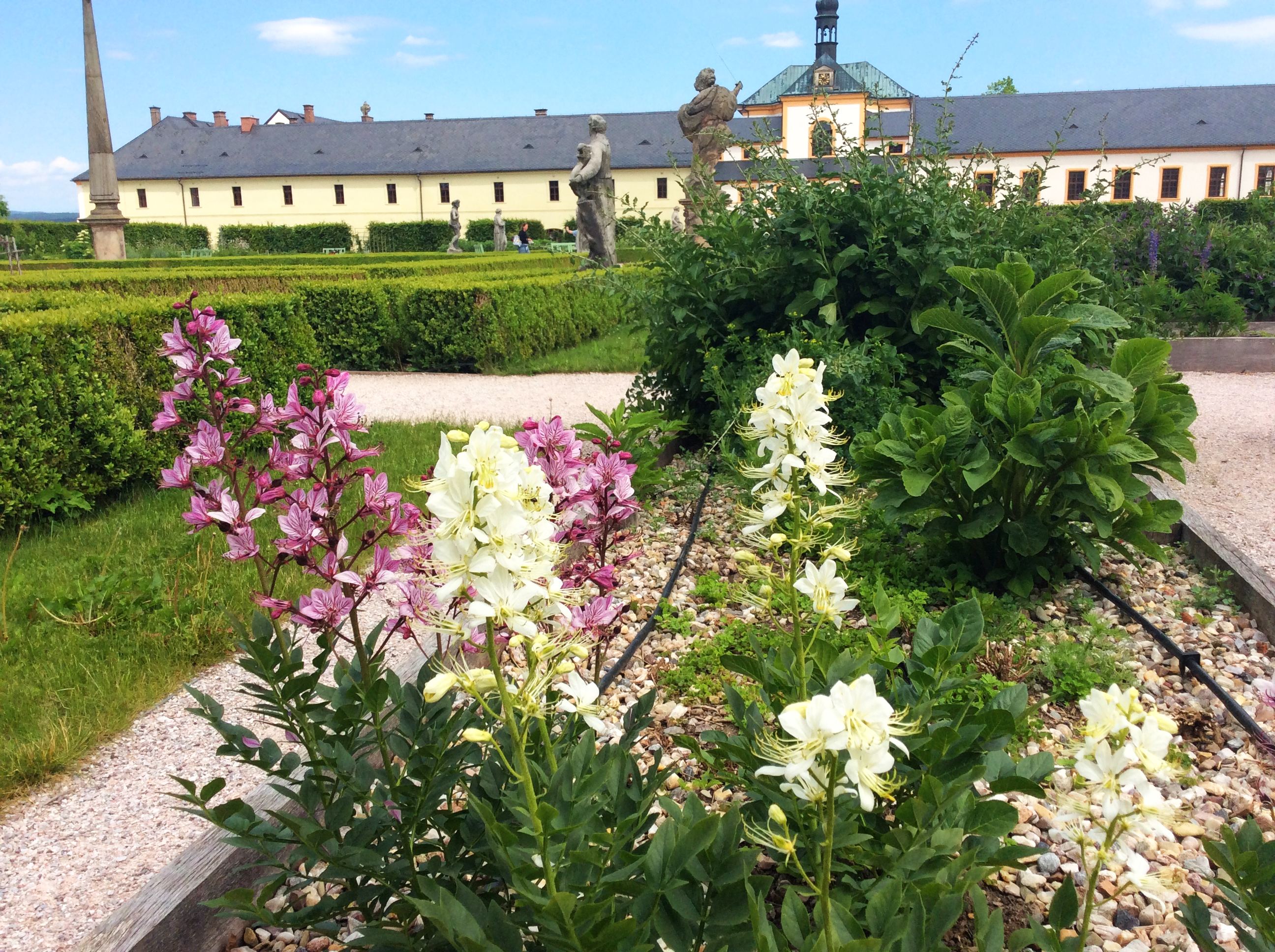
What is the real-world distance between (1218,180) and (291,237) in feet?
153

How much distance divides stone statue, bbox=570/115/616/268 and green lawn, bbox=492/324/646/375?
18.8 feet

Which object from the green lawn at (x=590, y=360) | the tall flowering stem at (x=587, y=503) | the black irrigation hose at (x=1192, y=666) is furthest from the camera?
the green lawn at (x=590, y=360)

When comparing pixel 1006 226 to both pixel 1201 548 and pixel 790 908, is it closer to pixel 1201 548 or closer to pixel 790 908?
pixel 1201 548

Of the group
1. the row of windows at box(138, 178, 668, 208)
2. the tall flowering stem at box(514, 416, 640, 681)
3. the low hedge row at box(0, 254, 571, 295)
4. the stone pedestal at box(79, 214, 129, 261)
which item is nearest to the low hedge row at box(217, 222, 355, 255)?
the row of windows at box(138, 178, 668, 208)

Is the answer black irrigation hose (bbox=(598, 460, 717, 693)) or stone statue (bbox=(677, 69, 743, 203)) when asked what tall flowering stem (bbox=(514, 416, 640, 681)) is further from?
stone statue (bbox=(677, 69, 743, 203))

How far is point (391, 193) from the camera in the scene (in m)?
55.2

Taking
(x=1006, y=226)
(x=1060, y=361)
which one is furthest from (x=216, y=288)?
(x=1060, y=361)

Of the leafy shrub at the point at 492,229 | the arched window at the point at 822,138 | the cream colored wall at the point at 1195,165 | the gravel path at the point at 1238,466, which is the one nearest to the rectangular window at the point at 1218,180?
the cream colored wall at the point at 1195,165

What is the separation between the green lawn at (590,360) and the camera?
11211 millimetres

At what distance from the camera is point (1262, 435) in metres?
7.21

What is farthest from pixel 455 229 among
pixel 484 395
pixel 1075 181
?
pixel 1075 181

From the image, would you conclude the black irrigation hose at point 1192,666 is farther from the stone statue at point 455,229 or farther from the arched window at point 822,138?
the stone statue at point 455,229

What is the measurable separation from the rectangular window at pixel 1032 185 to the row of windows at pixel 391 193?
159ft

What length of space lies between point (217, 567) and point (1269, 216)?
17415mm
